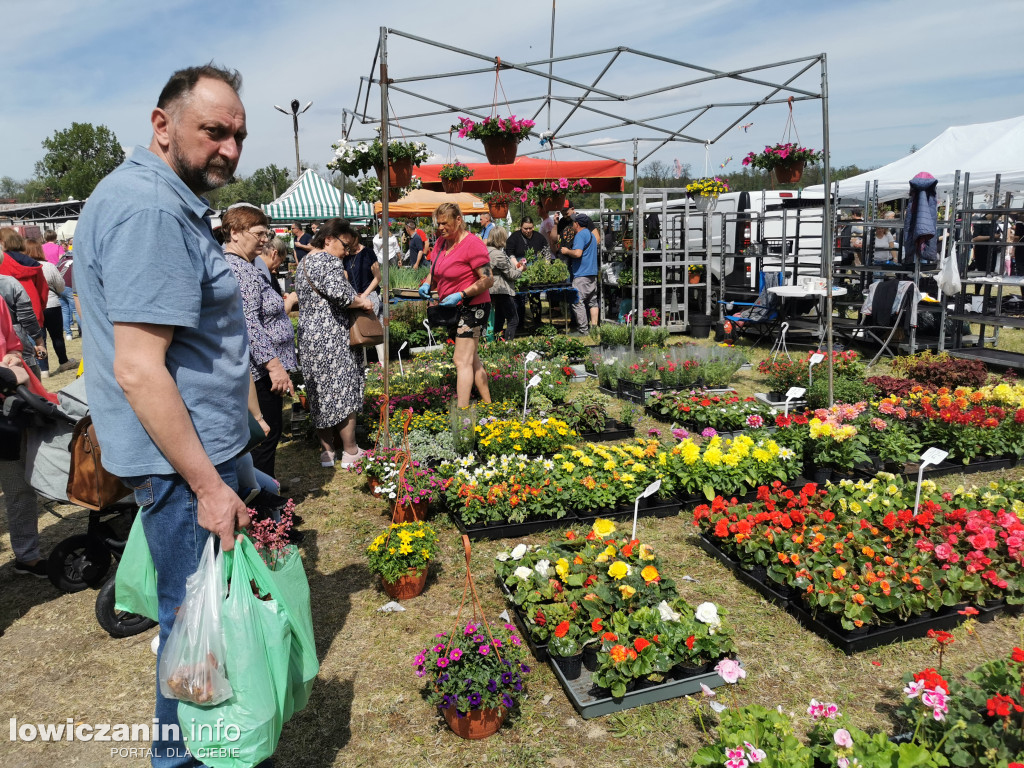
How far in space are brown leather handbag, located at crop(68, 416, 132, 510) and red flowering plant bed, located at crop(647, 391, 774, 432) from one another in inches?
179

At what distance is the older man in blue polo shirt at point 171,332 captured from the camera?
1.58m

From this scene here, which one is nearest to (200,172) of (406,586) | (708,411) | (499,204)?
(406,586)

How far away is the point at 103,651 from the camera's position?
3258 mm

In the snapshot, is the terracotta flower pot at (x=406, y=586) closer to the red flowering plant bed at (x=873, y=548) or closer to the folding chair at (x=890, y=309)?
the red flowering plant bed at (x=873, y=548)

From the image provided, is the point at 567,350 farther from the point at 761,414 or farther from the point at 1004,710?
the point at 1004,710

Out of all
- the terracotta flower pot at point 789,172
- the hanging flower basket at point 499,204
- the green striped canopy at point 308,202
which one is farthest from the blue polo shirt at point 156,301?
the green striped canopy at point 308,202

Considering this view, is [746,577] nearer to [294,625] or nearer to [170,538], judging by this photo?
[294,625]

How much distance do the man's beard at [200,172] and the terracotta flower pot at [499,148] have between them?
14.8 ft

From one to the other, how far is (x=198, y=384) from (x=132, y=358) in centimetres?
18

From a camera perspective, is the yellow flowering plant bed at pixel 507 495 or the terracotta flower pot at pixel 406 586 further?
the yellow flowering plant bed at pixel 507 495

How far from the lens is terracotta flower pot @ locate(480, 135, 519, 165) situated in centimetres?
601

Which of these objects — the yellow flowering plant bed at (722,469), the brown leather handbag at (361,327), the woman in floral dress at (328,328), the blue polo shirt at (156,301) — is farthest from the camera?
the brown leather handbag at (361,327)

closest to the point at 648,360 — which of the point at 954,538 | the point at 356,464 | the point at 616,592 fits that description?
the point at 356,464

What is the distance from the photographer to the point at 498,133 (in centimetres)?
593
